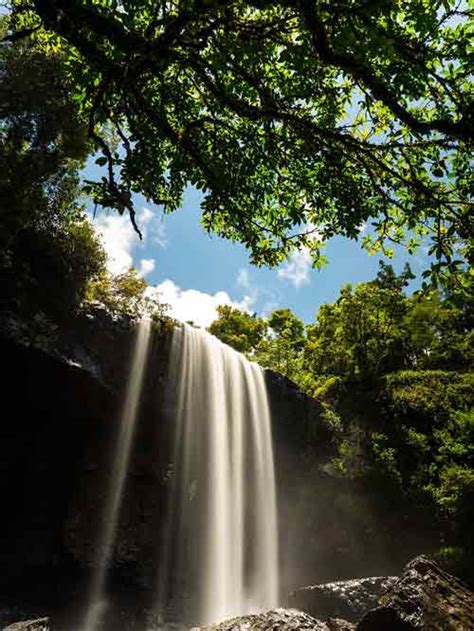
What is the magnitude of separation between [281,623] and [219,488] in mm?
8770

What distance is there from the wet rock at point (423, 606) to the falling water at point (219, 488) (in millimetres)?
8214

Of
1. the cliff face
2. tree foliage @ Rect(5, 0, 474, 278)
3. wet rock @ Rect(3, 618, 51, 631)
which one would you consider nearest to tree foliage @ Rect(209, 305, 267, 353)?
the cliff face

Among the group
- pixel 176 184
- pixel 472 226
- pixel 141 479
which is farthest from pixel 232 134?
pixel 141 479

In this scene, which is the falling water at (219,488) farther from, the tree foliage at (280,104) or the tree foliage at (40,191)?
the tree foliage at (280,104)

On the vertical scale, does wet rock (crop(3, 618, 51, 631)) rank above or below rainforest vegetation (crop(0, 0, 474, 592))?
below

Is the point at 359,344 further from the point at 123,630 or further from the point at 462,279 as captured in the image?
the point at 462,279

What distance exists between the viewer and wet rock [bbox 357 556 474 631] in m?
5.30

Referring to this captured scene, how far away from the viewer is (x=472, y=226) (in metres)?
4.29

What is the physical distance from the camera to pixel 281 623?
607 centimetres

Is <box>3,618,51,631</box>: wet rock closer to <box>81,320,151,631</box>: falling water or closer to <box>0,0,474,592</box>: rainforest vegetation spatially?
<box>81,320,151,631</box>: falling water

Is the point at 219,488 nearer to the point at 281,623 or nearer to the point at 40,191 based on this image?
the point at 281,623

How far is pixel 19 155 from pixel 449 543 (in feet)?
53.4

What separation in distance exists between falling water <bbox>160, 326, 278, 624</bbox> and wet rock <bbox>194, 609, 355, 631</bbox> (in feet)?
22.9

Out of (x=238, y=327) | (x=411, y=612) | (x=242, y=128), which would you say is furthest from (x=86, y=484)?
(x=238, y=327)
